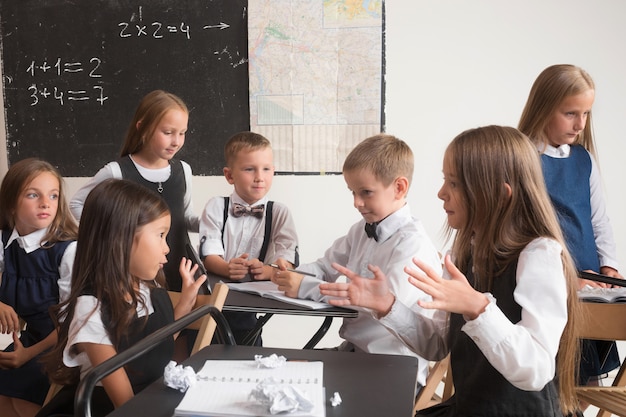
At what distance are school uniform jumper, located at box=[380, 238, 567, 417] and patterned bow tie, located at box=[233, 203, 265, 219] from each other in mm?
1251

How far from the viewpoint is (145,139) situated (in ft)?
8.98

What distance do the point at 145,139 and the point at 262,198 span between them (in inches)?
22.9

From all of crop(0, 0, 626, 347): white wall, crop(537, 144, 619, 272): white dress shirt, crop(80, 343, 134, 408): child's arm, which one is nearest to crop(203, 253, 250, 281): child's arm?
crop(80, 343, 134, 408): child's arm

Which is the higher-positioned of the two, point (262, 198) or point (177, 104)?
point (177, 104)

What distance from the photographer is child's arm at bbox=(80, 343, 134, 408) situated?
144 cm

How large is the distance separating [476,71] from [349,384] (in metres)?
2.96

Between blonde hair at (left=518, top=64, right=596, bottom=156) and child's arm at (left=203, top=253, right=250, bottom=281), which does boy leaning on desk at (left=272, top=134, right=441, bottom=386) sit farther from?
blonde hair at (left=518, top=64, right=596, bottom=156)

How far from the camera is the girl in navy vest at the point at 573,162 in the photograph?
7.20 ft

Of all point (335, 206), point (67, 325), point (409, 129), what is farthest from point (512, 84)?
point (67, 325)

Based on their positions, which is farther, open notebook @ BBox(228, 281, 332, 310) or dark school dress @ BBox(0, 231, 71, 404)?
dark school dress @ BBox(0, 231, 71, 404)

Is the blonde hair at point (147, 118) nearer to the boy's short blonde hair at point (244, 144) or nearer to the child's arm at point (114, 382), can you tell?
the boy's short blonde hair at point (244, 144)

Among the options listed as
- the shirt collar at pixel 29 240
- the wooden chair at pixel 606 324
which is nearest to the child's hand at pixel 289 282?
the wooden chair at pixel 606 324

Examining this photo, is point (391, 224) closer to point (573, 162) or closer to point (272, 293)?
point (272, 293)

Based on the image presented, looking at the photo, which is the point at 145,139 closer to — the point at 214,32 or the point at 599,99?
the point at 214,32
